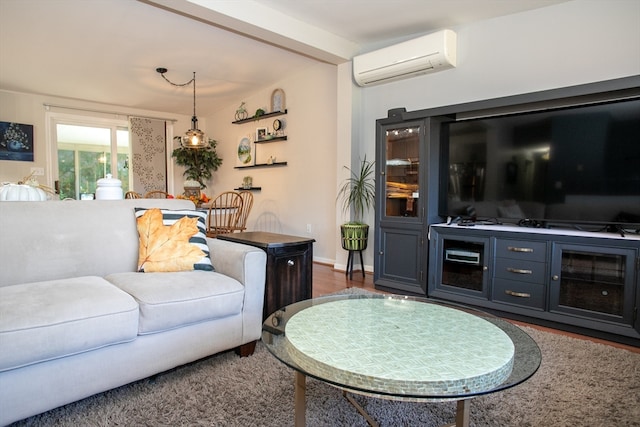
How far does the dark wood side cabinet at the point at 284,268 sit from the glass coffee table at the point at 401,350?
61 centimetres

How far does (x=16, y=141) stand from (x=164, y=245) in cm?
491

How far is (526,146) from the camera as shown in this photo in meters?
2.85

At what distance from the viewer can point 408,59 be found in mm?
3480

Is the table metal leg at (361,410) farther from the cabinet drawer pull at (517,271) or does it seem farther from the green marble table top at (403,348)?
the cabinet drawer pull at (517,271)

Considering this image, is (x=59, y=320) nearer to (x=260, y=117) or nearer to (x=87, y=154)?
(x=260, y=117)

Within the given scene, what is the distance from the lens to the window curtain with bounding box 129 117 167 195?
6445 mm

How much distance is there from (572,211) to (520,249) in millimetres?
449

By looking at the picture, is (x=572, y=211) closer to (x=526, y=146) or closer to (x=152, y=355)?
(x=526, y=146)

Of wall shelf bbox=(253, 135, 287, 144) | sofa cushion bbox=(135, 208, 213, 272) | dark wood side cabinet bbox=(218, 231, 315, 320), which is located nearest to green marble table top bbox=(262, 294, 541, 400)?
dark wood side cabinet bbox=(218, 231, 315, 320)

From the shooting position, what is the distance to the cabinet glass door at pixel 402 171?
3336 millimetres

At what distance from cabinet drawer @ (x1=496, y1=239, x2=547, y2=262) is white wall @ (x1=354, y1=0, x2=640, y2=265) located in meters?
1.29

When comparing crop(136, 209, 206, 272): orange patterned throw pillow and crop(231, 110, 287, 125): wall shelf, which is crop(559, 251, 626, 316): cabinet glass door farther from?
crop(231, 110, 287, 125): wall shelf

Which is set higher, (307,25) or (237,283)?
(307,25)

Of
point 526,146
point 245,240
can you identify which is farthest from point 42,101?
point 526,146
